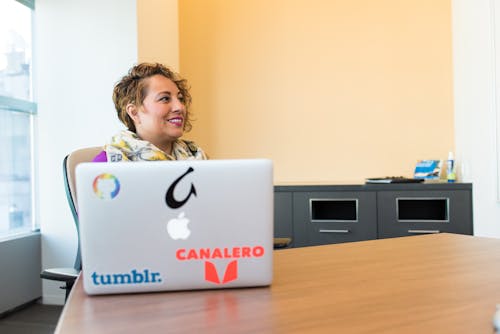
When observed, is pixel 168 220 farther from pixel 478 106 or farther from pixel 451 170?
pixel 451 170

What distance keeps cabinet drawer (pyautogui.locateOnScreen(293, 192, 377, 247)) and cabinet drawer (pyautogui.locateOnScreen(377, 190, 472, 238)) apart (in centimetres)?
8

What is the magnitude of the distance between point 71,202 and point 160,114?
1.64 ft

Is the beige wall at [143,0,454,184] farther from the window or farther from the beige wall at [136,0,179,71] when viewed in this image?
the window

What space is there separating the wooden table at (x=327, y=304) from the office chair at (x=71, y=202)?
719 millimetres

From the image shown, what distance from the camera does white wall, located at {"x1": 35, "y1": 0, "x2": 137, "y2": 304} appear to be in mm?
3428

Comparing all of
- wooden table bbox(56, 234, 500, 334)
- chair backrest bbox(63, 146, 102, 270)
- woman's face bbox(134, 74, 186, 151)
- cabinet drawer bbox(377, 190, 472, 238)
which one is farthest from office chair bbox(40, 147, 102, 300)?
cabinet drawer bbox(377, 190, 472, 238)

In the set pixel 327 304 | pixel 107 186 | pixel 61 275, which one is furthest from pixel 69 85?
pixel 327 304

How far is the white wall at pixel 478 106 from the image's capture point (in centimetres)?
293

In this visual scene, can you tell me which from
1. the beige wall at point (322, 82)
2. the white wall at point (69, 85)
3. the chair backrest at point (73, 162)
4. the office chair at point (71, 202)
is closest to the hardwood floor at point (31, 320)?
the white wall at point (69, 85)

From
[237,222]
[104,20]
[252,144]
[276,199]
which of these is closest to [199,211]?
[237,222]

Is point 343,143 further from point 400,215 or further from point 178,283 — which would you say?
point 178,283

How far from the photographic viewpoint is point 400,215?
3.38 meters

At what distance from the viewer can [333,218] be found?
3.57 metres

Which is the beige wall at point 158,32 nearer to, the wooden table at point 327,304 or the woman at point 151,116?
the woman at point 151,116
